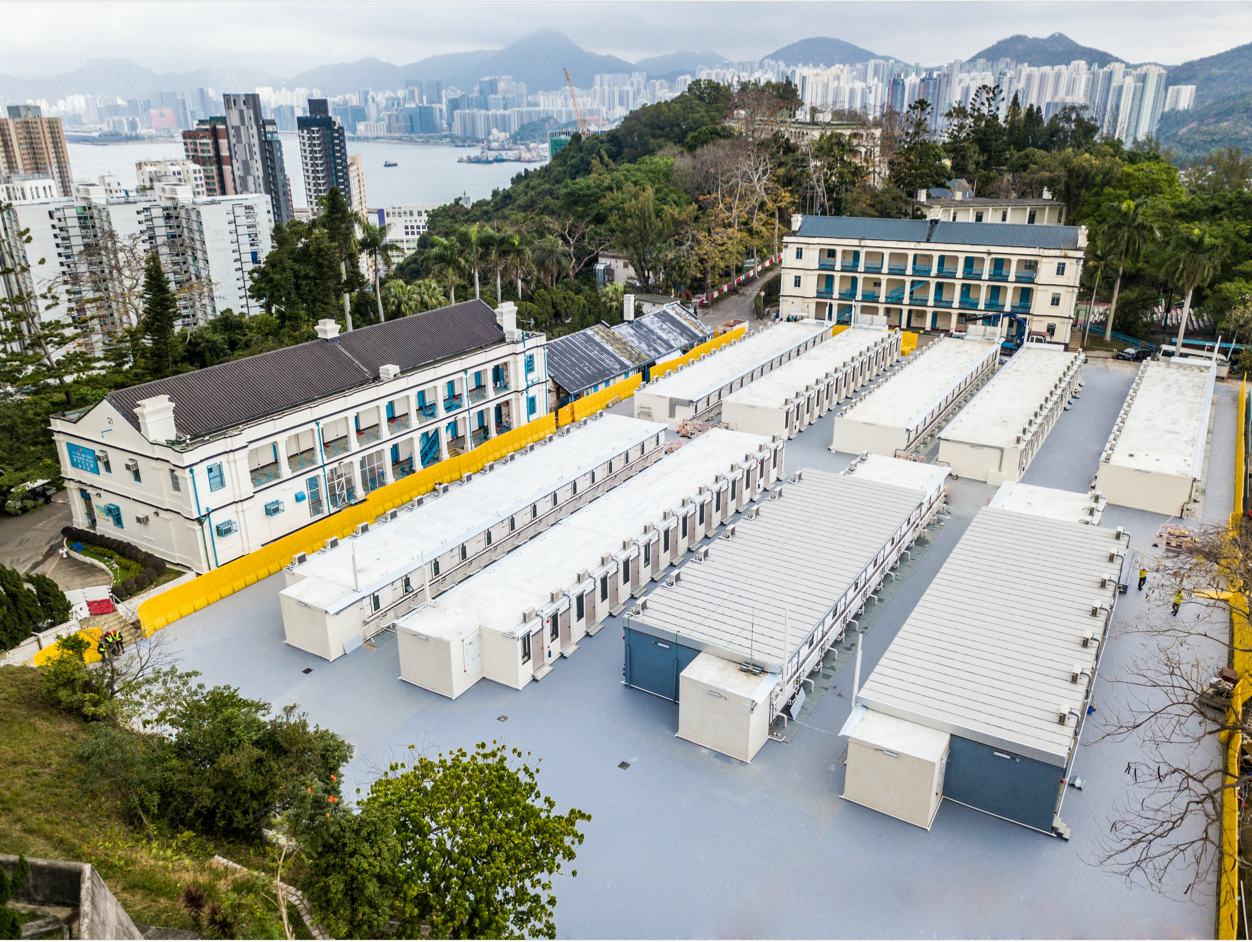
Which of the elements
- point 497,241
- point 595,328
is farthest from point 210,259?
point 595,328

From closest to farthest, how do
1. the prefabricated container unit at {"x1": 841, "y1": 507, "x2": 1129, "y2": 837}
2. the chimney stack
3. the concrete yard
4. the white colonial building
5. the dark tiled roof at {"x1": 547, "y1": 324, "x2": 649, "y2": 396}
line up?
the concrete yard, the prefabricated container unit at {"x1": 841, "y1": 507, "x2": 1129, "y2": 837}, the chimney stack, the white colonial building, the dark tiled roof at {"x1": 547, "y1": 324, "x2": 649, "y2": 396}

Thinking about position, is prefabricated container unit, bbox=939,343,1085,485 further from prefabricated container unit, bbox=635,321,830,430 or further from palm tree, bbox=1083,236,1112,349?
palm tree, bbox=1083,236,1112,349

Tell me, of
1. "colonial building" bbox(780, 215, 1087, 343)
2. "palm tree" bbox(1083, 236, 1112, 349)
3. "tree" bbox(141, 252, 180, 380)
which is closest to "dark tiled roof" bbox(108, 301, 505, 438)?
"tree" bbox(141, 252, 180, 380)

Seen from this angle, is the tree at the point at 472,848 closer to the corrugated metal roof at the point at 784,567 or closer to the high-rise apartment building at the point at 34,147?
the corrugated metal roof at the point at 784,567

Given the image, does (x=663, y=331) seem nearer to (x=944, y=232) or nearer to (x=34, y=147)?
(x=944, y=232)

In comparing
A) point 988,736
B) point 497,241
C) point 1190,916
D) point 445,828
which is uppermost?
point 497,241

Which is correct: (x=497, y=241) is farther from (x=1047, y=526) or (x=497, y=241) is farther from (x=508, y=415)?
(x=1047, y=526)
